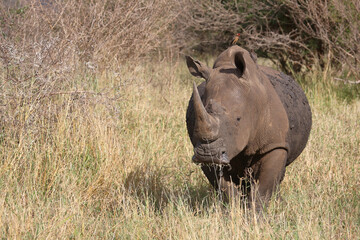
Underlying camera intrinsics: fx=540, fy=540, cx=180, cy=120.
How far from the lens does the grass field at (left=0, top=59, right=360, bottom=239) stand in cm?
391

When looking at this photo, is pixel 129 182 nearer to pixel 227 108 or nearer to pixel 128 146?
pixel 128 146

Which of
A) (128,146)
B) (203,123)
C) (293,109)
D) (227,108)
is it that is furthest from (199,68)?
(128,146)

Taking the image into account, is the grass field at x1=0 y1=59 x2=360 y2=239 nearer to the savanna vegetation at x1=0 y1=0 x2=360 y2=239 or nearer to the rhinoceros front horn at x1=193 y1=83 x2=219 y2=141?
the savanna vegetation at x1=0 y1=0 x2=360 y2=239

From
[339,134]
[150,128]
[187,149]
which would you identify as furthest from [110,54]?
[339,134]

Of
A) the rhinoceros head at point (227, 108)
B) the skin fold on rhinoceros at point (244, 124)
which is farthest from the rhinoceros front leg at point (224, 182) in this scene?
the rhinoceros head at point (227, 108)

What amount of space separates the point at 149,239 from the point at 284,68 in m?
7.31

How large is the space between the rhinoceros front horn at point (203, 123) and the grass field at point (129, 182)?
683 mm

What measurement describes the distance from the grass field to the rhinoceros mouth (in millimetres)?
512

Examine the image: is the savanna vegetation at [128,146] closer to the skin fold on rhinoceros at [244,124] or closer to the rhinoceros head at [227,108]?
the skin fold on rhinoceros at [244,124]

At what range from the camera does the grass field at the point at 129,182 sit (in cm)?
391

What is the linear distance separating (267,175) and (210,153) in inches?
32.8

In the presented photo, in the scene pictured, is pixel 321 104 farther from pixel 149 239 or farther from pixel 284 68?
pixel 149 239

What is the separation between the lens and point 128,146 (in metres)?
5.71

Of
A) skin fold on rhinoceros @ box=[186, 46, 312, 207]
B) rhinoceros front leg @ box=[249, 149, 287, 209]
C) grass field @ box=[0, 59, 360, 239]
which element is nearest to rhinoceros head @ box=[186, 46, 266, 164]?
skin fold on rhinoceros @ box=[186, 46, 312, 207]
